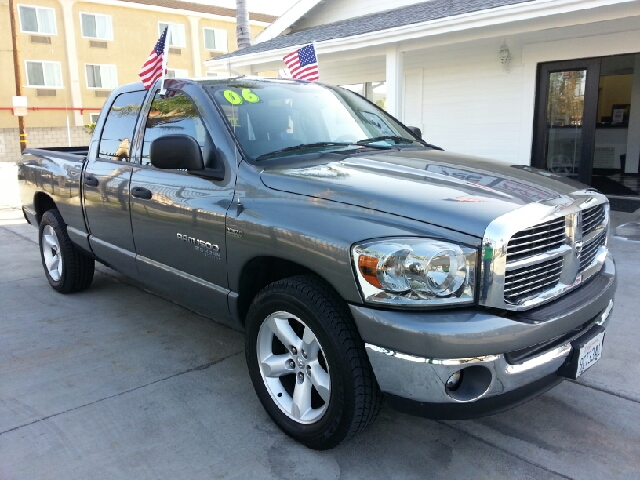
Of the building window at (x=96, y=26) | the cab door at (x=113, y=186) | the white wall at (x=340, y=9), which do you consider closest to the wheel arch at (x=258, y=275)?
the cab door at (x=113, y=186)

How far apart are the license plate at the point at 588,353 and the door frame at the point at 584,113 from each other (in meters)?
7.25

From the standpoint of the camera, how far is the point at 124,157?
4.09m

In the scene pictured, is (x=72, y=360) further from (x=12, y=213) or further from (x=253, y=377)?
(x=12, y=213)

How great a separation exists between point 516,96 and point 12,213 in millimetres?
9923

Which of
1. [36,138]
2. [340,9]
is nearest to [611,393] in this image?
[340,9]

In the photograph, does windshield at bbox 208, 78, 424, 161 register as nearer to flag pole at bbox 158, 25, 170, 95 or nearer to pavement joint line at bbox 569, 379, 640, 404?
flag pole at bbox 158, 25, 170, 95

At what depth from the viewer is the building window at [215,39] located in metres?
34.6

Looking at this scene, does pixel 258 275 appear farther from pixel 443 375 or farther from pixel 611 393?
pixel 611 393

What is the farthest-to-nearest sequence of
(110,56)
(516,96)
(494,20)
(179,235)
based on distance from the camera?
(110,56) < (516,96) < (494,20) < (179,235)

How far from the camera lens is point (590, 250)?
9.45 feet

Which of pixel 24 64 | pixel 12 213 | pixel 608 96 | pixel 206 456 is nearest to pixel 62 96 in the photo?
pixel 24 64

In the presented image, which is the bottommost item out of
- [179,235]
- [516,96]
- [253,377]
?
[253,377]

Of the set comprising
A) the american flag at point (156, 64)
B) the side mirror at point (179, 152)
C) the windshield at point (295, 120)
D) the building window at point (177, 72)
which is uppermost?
the building window at point (177, 72)

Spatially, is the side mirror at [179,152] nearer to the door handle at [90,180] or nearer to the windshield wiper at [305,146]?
the windshield wiper at [305,146]
